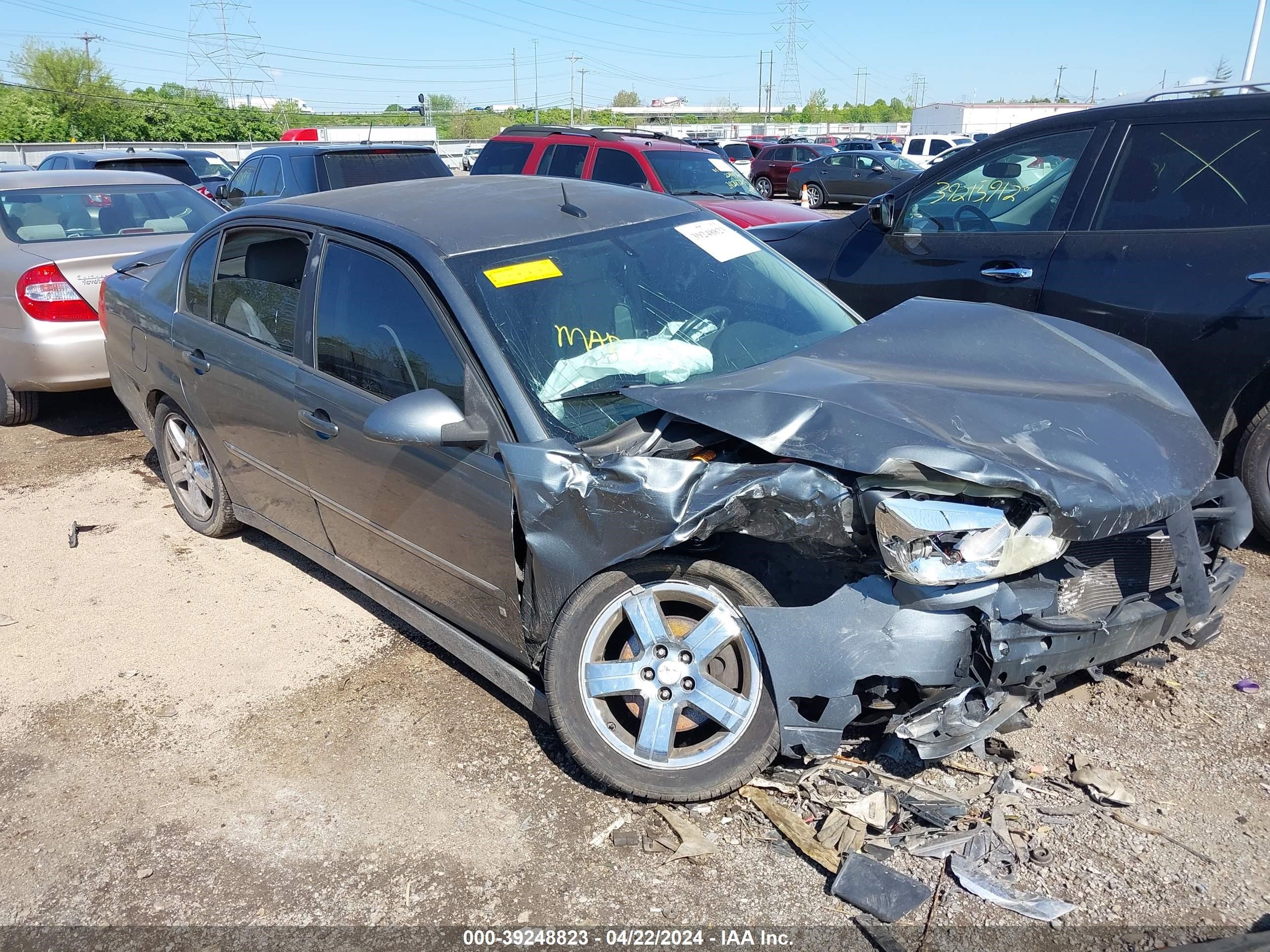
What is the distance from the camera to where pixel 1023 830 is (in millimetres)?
2842

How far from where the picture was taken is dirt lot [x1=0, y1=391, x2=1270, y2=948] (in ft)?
8.82

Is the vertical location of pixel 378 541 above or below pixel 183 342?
below

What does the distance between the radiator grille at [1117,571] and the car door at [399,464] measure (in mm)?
1686

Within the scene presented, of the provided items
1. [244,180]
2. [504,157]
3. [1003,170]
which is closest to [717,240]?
[1003,170]

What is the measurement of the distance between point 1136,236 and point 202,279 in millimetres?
4362

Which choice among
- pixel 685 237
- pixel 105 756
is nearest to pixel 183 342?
pixel 105 756

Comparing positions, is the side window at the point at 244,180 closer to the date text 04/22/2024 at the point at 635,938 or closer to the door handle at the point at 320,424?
the door handle at the point at 320,424

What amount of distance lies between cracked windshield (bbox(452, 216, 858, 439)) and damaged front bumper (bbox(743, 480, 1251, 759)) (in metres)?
0.95

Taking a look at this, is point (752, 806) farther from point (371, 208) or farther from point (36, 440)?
point (36, 440)

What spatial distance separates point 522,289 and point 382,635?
5.46ft

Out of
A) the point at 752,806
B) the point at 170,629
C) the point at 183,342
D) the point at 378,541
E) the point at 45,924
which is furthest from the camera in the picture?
the point at 183,342

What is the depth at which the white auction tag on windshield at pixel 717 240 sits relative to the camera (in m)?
4.05

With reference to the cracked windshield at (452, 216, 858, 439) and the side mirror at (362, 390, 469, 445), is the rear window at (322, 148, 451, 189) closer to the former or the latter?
the cracked windshield at (452, 216, 858, 439)

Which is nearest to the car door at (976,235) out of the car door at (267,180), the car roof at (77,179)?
the car roof at (77,179)
